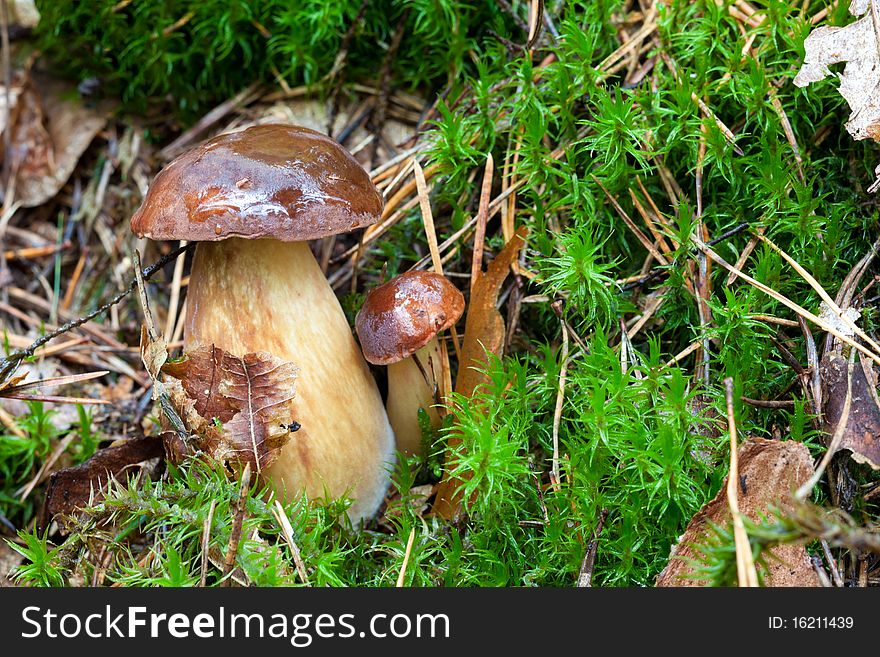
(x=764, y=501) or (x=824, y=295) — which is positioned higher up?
(x=824, y=295)

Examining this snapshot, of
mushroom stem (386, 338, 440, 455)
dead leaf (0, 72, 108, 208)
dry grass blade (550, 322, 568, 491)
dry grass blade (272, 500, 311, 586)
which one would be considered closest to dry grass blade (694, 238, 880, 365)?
dry grass blade (550, 322, 568, 491)

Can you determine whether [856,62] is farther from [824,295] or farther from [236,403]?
[236,403]

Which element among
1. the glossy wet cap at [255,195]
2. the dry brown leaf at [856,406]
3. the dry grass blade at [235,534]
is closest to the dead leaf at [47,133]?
the glossy wet cap at [255,195]

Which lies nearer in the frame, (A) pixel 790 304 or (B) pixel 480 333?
(A) pixel 790 304

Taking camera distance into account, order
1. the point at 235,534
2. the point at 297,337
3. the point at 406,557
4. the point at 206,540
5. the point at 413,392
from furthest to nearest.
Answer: the point at 413,392 → the point at 297,337 → the point at 406,557 → the point at 206,540 → the point at 235,534

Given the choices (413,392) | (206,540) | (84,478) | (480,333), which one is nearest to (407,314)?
(480,333)

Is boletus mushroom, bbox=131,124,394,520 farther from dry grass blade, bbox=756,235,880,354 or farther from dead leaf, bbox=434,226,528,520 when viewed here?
dry grass blade, bbox=756,235,880,354

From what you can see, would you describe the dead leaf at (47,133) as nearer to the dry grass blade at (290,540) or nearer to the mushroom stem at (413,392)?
the mushroom stem at (413,392)
